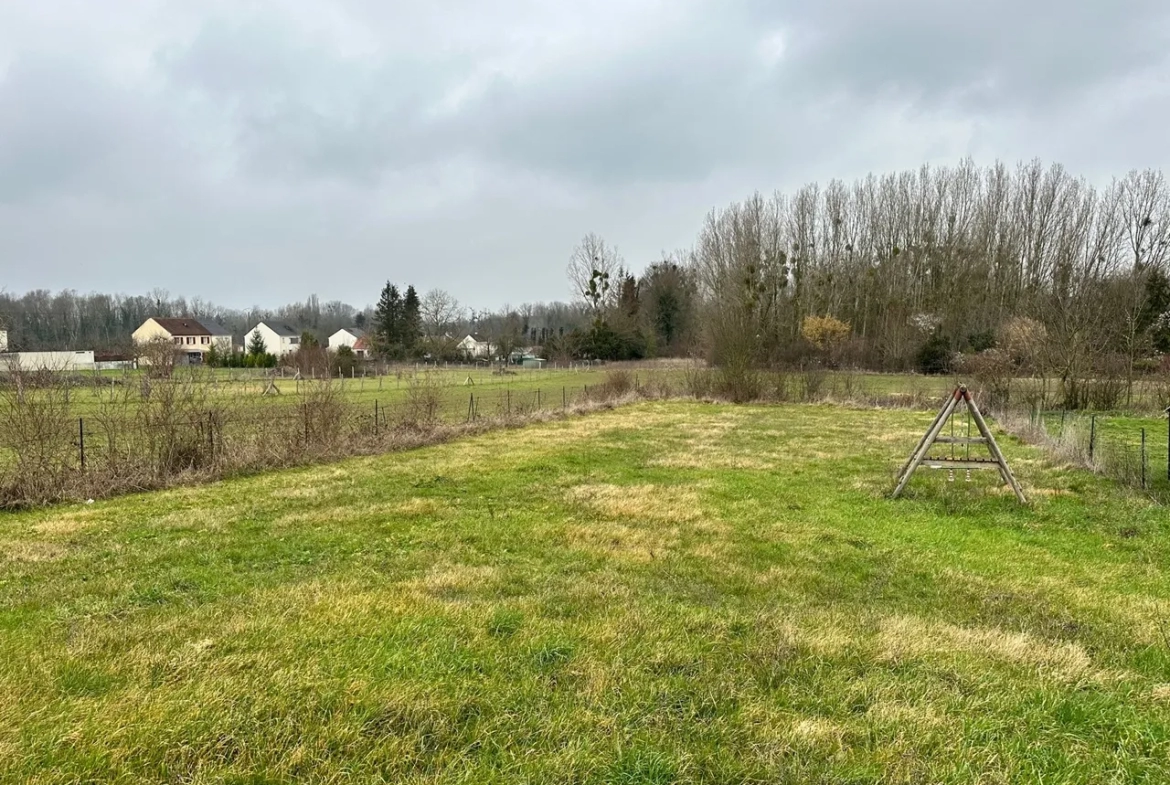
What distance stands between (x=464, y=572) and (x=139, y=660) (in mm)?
2456

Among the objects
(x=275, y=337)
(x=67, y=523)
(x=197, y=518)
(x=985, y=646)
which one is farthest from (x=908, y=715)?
(x=275, y=337)

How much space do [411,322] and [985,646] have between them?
2639 inches

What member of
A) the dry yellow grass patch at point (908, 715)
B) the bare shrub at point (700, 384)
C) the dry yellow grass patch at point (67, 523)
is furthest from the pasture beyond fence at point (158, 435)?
the bare shrub at point (700, 384)

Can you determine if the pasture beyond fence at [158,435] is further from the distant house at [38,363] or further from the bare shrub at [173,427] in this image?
the distant house at [38,363]

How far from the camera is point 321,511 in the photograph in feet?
26.4

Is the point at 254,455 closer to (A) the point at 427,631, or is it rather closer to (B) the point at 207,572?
(B) the point at 207,572

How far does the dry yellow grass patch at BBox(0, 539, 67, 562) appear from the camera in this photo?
19.3 feet

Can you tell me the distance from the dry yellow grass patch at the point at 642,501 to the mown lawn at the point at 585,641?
13cm

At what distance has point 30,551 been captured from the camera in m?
6.12

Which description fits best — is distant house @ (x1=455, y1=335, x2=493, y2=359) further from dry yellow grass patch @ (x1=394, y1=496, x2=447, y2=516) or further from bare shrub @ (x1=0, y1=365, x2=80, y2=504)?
dry yellow grass patch @ (x1=394, y1=496, x2=447, y2=516)

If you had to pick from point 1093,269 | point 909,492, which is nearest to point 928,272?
point 1093,269

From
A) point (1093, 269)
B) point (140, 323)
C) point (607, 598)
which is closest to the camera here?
point (607, 598)

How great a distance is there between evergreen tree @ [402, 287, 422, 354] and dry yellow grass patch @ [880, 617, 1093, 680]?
64544mm

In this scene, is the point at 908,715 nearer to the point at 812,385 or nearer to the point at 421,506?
the point at 421,506
